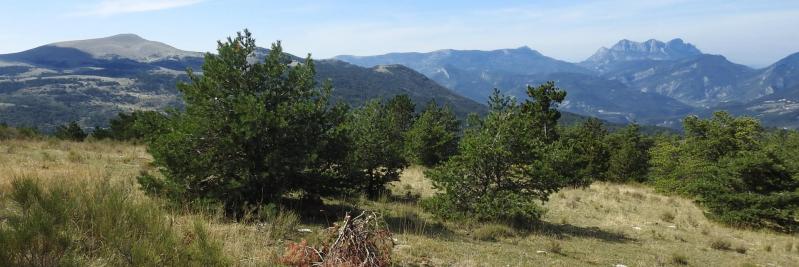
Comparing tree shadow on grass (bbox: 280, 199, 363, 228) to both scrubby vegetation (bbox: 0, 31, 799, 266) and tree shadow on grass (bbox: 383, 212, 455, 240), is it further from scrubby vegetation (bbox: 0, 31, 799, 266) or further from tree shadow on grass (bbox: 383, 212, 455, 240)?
tree shadow on grass (bbox: 383, 212, 455, 240)

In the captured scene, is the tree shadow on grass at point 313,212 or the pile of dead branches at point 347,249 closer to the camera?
the pile of dead branches at point 347,249

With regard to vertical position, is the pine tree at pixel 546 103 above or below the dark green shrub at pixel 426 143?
above

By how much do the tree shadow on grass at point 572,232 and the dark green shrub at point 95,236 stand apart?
8.63 meters

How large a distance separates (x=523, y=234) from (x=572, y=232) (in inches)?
80.3

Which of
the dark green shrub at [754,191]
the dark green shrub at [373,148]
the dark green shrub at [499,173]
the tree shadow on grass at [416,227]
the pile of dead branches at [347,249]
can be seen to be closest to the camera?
the pile of dead branches at [347,249]

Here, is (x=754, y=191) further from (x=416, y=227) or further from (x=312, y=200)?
(x=312, y=200)

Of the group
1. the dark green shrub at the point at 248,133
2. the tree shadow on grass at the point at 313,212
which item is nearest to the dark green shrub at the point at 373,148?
the tree shadow on grass at the point at 313,212

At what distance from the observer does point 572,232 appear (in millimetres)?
12664

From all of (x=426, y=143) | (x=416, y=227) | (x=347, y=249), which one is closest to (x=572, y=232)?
(x=416, y=227)

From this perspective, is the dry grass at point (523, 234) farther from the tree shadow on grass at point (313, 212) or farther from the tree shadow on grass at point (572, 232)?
the tree shadow on grass at point (313, 212)

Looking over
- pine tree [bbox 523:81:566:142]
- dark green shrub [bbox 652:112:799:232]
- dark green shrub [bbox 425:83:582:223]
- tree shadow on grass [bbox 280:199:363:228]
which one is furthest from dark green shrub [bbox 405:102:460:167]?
tree shadow on grass [bbox 280:199:363:228]

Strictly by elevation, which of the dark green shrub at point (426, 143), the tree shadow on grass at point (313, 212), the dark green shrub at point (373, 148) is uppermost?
the dark green shrub at point (373, 148)

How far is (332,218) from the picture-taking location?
33.9 ft

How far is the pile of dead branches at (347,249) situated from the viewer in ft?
18.1
